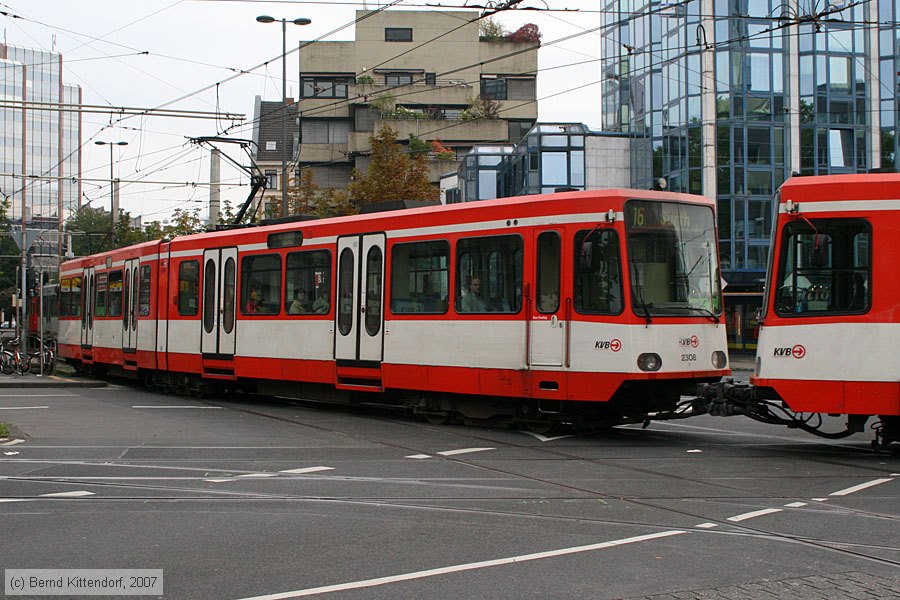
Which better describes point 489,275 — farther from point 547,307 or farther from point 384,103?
point 384,103

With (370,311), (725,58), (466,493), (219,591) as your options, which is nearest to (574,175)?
(725,58)

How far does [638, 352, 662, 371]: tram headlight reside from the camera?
41.0ft

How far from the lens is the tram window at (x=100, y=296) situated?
86.0 ft

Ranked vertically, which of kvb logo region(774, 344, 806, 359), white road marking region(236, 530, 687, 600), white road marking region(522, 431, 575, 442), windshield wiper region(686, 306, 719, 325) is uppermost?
windshield wiper region(686, 306, 719, 325)

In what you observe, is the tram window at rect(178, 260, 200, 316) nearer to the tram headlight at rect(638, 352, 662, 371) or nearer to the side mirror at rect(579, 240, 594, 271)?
the side mirror at rect(579, 240, 594, 271)

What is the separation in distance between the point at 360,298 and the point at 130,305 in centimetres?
980

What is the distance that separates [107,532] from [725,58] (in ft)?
118

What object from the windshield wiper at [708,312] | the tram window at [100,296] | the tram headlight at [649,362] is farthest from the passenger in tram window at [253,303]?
the tram window at [100,296]

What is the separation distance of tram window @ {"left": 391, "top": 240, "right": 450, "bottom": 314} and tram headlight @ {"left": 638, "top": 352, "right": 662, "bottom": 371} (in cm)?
321

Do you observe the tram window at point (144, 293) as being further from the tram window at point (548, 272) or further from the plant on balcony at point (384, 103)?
the plant on balcony at point (384, 103)

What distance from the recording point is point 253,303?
18.9 metres

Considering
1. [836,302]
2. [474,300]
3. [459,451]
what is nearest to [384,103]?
[474,300]

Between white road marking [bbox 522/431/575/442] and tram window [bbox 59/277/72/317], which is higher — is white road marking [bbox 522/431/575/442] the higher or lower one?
the lower one

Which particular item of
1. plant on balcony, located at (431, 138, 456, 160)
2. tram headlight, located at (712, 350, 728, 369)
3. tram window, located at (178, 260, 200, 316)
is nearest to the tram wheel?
tram headlight, located at (712, 350, 728, 369)
